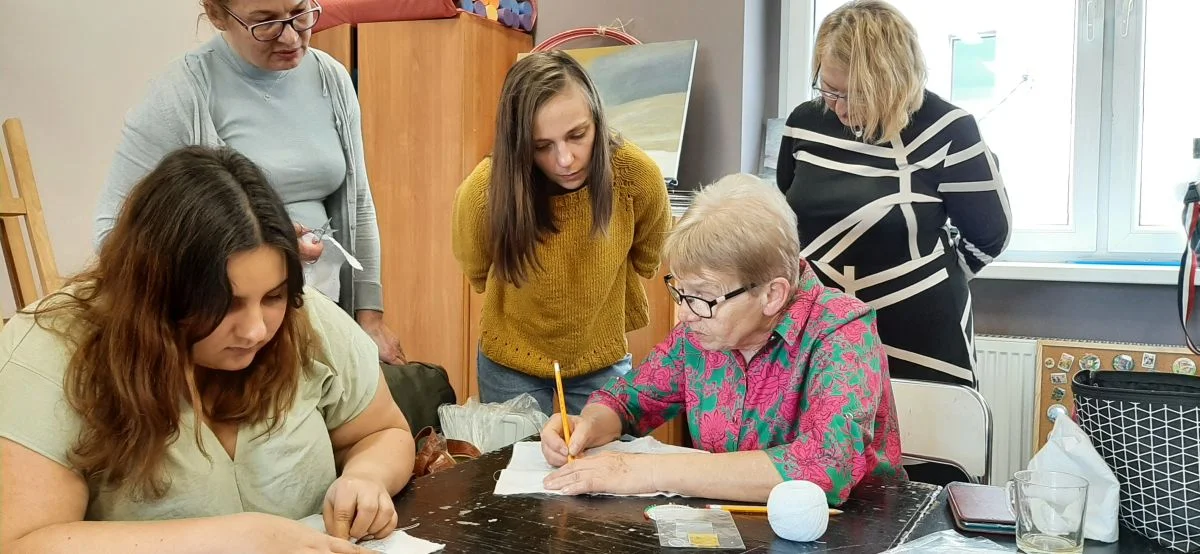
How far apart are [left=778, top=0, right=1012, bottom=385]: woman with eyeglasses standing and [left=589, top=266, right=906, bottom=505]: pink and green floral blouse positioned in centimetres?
63

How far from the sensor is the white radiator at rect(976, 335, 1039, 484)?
2865mm

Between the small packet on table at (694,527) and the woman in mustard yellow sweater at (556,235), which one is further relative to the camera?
the woman in mustard yellow sweater at (556,235)

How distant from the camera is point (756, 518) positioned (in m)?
1.20

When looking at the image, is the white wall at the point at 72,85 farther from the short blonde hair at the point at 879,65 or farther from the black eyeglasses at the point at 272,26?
the short blonde hair at the point at 879,65

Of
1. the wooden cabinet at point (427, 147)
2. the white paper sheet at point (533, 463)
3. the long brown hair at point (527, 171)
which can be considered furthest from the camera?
the wooden cabinet at point (427, 147)

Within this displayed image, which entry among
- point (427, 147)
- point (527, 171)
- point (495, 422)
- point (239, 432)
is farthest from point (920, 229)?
point (427, 147)

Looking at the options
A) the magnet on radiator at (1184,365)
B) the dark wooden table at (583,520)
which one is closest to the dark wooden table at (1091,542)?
the dark wooden table at (583,520)

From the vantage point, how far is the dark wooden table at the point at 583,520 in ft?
3.60

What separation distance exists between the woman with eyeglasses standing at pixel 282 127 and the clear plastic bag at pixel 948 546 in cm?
109

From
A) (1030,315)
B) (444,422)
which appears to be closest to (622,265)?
(444,422)

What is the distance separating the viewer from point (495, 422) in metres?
1.94

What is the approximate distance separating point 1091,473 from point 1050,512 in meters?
0.10

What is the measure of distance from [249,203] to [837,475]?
2.68ft

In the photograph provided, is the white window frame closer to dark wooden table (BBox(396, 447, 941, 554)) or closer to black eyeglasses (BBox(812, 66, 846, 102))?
black eyeglasses (BBox(812, 66, 846, 102))
